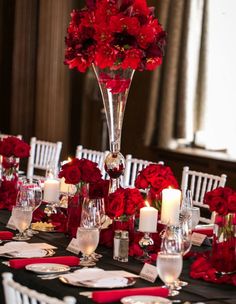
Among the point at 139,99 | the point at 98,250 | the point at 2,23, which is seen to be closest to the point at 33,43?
the point at 2,23

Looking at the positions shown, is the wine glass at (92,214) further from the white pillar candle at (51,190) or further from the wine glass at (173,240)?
the white pillar candle at (51,190)

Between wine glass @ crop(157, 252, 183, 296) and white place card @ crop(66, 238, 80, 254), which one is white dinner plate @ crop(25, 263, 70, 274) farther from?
wine glass @ crop(157, 252, 183, 296)

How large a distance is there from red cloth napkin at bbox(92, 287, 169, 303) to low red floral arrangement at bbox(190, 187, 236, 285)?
0.31m

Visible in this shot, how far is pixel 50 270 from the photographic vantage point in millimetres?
2891

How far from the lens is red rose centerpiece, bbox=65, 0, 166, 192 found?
3.31 metres

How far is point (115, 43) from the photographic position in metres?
3.33

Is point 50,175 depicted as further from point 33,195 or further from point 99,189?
point 33,195

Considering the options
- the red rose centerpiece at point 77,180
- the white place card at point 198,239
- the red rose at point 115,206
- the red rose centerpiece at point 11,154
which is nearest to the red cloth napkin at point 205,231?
the white place card at point 198,239

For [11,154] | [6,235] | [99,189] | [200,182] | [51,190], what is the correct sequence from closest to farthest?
[6,235]
[99,189]
[51,190]
[11,154]
[200,182]

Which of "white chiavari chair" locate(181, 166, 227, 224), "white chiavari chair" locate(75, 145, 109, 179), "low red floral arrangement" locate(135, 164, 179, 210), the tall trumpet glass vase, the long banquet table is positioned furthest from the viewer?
"white chiavari chair" locate(75, 145, 109, 179)

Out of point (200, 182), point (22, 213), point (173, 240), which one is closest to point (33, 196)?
point (22, 213)

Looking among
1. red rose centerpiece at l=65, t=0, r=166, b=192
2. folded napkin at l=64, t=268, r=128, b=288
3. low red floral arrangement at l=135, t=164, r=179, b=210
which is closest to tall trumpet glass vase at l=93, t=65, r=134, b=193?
red rose centerpiece at l=65, t=0, r=166, b=192

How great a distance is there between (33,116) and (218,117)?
220 centimetres

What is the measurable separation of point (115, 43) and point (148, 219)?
71 centimetres
